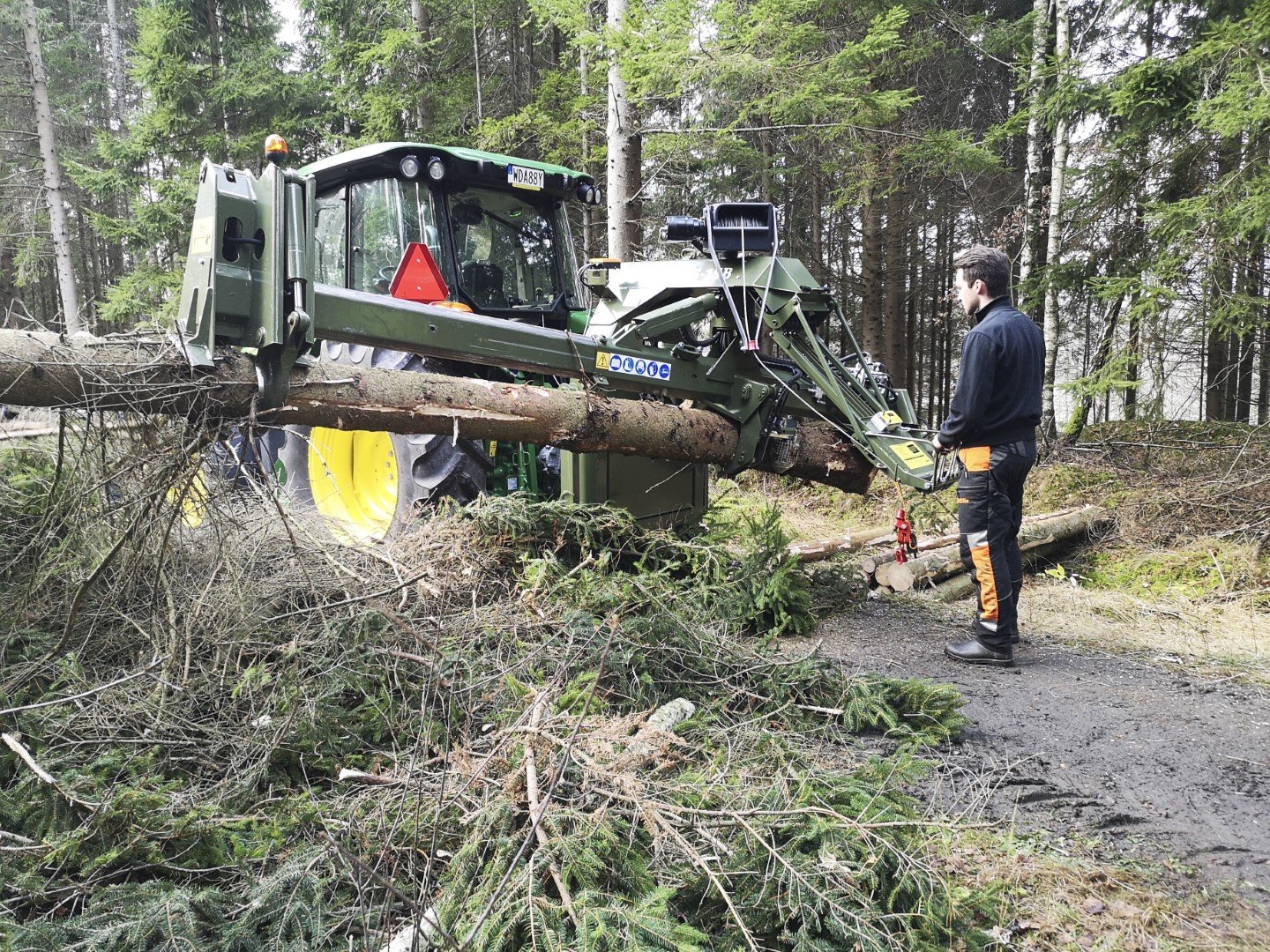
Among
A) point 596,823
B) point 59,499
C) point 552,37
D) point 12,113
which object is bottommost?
point 596,823

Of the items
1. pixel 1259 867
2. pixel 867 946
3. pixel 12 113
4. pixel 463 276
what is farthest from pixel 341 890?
pixel 12 113

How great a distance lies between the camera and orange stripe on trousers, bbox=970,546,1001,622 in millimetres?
4523

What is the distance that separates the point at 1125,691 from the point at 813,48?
9183 mm

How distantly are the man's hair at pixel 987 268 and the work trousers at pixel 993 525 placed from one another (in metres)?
0.91

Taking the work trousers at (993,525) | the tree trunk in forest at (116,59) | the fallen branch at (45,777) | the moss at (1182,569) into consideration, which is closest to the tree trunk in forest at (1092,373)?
the moss at (1182,569)

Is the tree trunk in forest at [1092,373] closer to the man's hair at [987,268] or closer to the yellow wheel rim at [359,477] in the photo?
the man's hair at [987,268]

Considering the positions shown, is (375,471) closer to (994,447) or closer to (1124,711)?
(994,447)

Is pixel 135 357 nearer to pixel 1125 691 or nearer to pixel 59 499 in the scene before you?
pixel 59 499

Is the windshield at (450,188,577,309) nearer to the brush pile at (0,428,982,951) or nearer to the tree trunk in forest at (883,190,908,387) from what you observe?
the brush pile at (0,428,982,951)

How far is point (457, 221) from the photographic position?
19.2 feet

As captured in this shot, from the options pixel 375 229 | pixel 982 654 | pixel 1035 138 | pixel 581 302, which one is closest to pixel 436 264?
pixel 375 229

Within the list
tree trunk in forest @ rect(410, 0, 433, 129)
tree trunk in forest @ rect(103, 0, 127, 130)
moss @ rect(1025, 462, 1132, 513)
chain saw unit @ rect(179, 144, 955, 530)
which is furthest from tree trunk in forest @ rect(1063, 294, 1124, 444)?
tree trunk in forest @ rect(103, 0, 127, 130)

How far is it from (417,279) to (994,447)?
3.71m

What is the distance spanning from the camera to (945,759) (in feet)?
11.0
